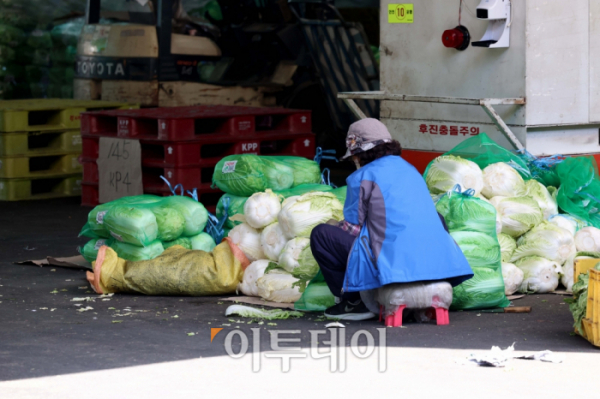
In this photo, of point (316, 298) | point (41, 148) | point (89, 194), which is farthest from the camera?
point (41, 148)

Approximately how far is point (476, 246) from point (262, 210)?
149 cm

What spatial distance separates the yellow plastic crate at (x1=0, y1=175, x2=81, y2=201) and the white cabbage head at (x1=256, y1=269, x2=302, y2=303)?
5976 mm

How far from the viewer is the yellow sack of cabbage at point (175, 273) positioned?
21.1ft

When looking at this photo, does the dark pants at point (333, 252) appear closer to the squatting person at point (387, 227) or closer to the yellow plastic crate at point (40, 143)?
the squatting person at point (387, 227)

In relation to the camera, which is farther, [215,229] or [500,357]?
[215,229]

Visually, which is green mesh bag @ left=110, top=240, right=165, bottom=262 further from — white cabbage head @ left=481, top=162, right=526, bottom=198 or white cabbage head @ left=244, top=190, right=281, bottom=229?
white cabbage head @ left=481, top=162, right=526, bottom=198

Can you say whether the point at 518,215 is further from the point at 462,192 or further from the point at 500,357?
the point at 500,357

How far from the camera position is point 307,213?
6.29m

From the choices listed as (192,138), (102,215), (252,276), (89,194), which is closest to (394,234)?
(252,276)

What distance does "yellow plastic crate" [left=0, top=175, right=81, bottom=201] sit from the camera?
37.2 feet

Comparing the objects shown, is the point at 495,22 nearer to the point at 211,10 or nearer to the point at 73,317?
the point at 73,317

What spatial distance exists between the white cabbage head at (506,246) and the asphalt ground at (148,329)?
0.34 metres

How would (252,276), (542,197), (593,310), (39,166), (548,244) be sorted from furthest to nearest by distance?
(39,166) → (542,197) → (548,244) → (252,276) → (593,310)

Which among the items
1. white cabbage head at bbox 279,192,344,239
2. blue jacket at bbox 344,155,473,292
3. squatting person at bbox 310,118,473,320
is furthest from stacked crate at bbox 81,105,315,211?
blue jacket at bbox 344,155,473,292
